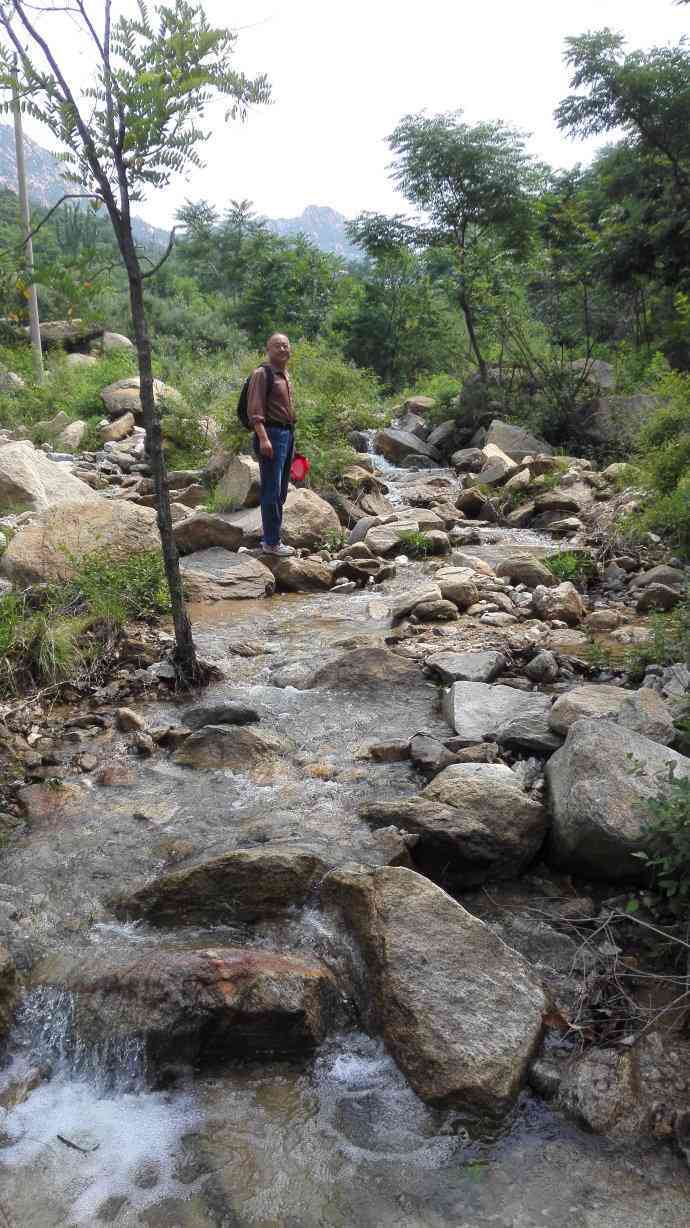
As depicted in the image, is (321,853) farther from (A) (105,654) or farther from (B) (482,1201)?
(A) (105,654)

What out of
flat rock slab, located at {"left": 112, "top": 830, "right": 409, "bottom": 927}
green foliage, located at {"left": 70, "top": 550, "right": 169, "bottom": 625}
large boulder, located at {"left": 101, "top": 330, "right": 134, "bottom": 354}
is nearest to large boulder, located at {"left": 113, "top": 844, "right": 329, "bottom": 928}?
flat rock slab, located at {"left": 112, "top": 830, "right": 409, "bottom": 927}

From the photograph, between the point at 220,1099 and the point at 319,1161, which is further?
the point at 220,1099

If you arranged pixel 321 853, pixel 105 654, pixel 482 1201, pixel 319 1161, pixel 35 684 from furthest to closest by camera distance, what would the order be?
1. pixel 105 654
2. pixel 35 684
3. pixel 321 853
4. pixel 319 1161
5. pixel 482 1201

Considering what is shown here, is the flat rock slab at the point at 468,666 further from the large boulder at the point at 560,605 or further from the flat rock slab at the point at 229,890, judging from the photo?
the flat rock slab at the point at 229,890

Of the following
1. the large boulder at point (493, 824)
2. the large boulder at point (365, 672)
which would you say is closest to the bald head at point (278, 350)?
the large boulder at point (365, 672)

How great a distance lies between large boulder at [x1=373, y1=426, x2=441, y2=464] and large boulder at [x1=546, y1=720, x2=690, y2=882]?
12959 millimetres

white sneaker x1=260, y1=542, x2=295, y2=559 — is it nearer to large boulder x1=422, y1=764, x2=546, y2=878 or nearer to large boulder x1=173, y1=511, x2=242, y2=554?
large boulder x1=173, y1=511, x2=242, y2=554

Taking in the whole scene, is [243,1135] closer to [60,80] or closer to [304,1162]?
[304,1162]

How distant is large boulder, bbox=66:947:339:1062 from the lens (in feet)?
8.22

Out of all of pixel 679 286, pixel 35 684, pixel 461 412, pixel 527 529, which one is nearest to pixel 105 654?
pixel 35 684

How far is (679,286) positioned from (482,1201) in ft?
52.9

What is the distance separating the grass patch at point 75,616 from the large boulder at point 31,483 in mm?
1819

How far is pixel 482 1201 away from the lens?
2.08m

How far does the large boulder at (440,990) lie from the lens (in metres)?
2.33
